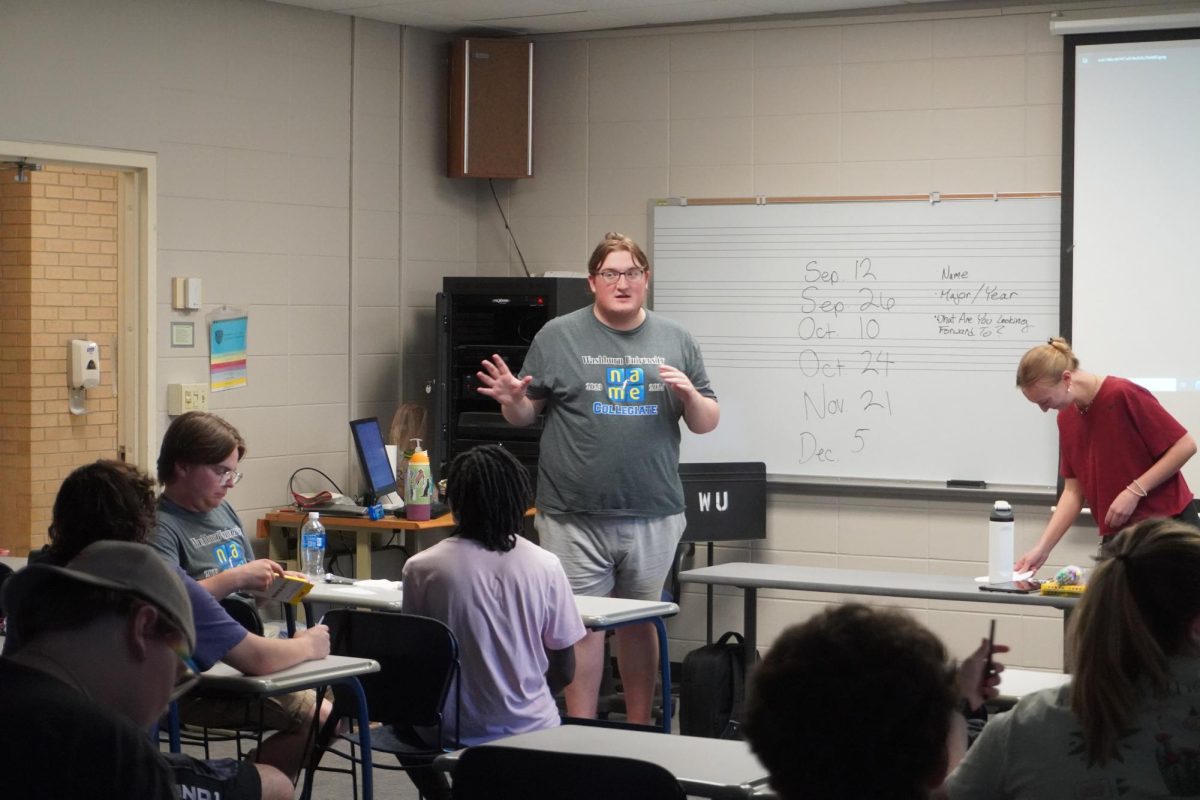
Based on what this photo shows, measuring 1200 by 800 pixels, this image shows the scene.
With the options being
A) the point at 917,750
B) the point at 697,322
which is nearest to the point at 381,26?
the point at 697,322

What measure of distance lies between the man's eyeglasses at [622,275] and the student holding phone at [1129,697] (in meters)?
3.00

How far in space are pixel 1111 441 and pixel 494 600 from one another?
7.31ft

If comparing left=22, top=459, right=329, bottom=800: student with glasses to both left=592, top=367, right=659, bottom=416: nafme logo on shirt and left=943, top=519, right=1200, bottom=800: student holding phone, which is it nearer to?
left=943, top=519, right=1200, bottom=800: student holding phone

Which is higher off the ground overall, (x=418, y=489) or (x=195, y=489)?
(x=195, y=489)

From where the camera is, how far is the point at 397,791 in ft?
16.1

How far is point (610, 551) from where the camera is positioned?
4.91 m

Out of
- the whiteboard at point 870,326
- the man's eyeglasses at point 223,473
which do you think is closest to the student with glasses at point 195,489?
the man's eyeglasses at point 223,473

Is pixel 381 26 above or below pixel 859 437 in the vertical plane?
above

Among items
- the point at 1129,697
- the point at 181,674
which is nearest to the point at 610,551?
the point at 1129,697

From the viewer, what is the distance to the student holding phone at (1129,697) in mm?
2029

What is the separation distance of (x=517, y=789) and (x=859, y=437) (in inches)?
164

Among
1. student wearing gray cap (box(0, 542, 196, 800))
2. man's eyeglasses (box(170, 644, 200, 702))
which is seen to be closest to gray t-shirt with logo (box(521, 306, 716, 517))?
man's eyeglasses (box(170, 644, 200, 702))

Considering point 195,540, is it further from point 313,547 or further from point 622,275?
point 622,275

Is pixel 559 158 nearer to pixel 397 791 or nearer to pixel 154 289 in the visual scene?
pixel 154 289
